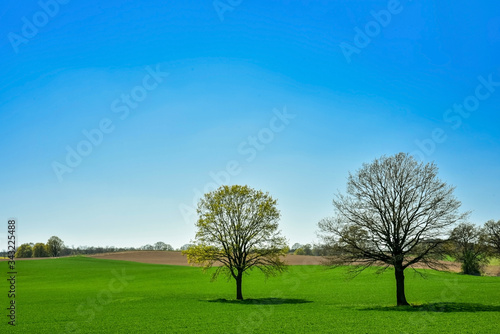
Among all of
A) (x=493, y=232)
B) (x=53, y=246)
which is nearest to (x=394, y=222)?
(x=493, y=232)

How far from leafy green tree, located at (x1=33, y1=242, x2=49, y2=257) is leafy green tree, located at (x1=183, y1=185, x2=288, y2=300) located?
152356mm

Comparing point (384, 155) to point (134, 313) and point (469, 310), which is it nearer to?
point (469, 310)

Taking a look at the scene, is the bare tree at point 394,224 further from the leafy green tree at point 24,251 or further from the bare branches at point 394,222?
the leafy green tree at point 24,251

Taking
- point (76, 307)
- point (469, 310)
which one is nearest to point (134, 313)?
point (76, 307)

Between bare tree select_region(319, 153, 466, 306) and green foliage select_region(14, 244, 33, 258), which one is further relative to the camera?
green foliage select_region(14, 244, 33, 258)

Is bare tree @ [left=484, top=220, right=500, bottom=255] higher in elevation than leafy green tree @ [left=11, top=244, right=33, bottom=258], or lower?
higher

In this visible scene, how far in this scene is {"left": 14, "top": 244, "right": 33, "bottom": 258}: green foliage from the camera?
6565 inches

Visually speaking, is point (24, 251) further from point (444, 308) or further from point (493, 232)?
point (444, 308)

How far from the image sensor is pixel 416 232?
30922mm

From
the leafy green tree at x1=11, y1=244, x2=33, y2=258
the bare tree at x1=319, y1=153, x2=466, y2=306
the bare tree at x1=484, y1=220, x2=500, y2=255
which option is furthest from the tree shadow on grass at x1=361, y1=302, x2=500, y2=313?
the leafy green tree at x1=11, y1=244, x2=33, y2=258

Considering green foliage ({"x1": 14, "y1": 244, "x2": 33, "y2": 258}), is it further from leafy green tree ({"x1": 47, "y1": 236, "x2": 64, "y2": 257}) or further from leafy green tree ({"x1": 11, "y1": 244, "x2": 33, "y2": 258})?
leafy green tree ({"x1": 47, "y1": 236, "x2": 64, "y2": 257})

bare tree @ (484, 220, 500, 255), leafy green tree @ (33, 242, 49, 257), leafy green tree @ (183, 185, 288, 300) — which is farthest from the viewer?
leafy green tree @ (33, 242, 49, 257)

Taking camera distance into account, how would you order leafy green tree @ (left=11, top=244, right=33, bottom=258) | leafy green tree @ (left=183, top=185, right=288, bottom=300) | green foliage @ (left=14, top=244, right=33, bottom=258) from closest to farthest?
leafy green tree @ (left=183, top=185, right=288, bottom=300)
green foliage @ (left=14, top=244, right=33, bottom=258)
leafy green tree @ (left=11, top=244, right=33, bottom=258)

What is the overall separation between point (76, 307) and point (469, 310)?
37204mm
